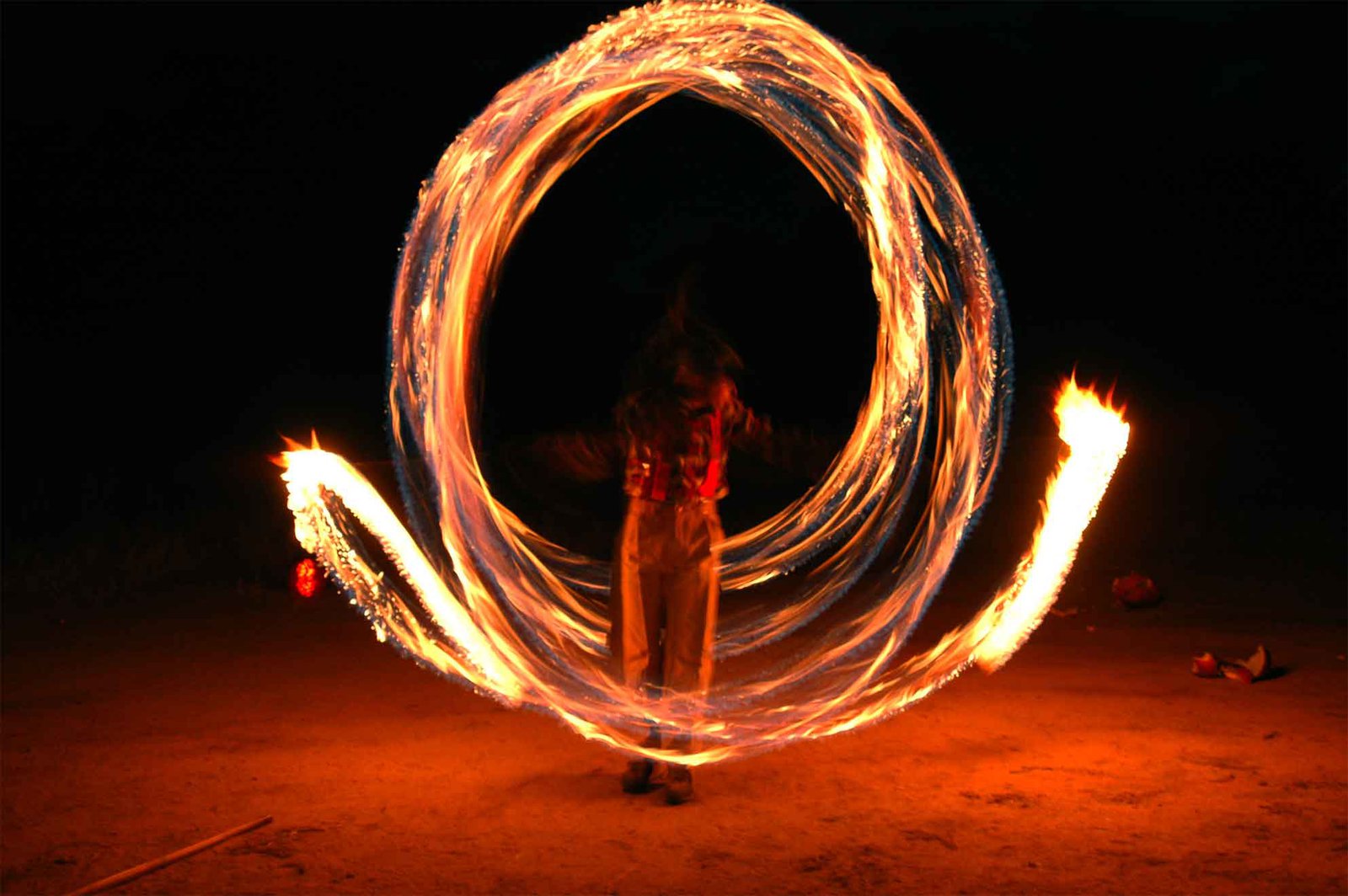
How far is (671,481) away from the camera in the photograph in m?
5.30

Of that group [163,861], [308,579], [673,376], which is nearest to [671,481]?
[673,376]

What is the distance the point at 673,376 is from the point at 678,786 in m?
1.47

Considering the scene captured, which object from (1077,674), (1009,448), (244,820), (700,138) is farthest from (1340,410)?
(244,820)

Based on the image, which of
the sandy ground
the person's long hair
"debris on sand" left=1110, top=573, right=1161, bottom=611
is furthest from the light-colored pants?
"debris on sand" left=1110, top=573, right=1161, bottom=611

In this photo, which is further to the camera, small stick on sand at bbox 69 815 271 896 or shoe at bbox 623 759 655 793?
shoe at bbox 623 759 655 793

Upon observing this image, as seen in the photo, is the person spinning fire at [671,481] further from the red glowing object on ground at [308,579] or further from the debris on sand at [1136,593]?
the debris on sand at [1136,593]

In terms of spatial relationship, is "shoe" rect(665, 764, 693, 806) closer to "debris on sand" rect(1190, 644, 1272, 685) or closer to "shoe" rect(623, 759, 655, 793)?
"shoe" rect(623, 759, 655, 793)

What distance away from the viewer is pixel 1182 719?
628 cm

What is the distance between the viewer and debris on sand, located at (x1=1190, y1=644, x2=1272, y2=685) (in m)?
7.03

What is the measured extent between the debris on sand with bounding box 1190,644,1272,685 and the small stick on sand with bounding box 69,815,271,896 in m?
4.53

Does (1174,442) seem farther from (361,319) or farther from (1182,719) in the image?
(1182,719)

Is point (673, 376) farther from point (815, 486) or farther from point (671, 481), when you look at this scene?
point (815, 486)

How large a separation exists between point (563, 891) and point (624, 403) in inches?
71.9

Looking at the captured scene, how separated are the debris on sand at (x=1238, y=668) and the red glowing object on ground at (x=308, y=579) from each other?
5373 mm
